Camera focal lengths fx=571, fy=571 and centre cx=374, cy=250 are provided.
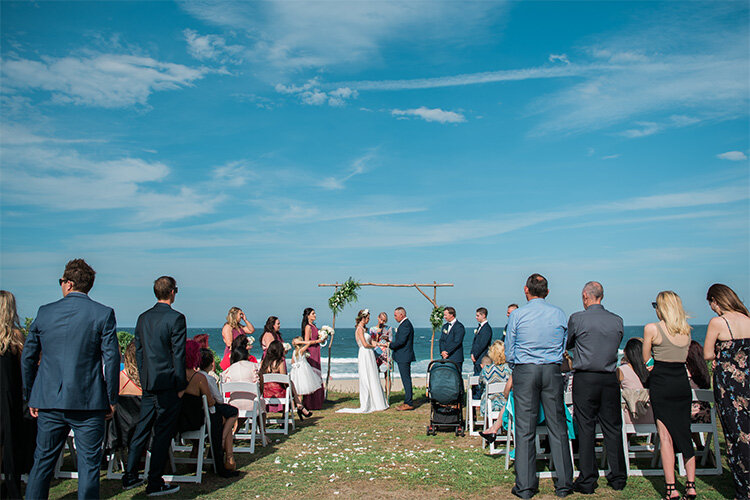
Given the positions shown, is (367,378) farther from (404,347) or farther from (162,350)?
(162,350)

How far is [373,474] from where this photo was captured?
6309 mm

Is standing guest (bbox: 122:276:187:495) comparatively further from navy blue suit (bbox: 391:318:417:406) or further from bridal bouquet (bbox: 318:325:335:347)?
navy blue suit (bbox: 391:318:417:406)

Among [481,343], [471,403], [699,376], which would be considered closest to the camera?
[699,376]

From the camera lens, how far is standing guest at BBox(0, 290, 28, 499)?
15.7 feet

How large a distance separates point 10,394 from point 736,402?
6.32m

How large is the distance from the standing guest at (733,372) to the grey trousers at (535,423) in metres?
1.39

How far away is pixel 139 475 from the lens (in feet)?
20.5

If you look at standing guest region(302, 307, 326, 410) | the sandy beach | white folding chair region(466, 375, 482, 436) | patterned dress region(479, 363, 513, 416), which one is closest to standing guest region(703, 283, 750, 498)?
patterned dress region(479, 363, 513, 416)

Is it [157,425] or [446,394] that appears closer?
[157,425]

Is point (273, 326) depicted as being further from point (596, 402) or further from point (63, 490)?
point (596, 402)

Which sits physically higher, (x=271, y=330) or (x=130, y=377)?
(x=271, y=330)

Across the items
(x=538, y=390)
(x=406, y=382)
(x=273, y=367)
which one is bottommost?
(x=406, y=382)

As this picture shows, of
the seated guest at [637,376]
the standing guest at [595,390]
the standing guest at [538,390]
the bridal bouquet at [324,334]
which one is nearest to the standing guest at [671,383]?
the standing guest at [595,390]

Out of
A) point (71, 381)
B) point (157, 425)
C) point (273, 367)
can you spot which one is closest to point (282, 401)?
point (273, 367)
